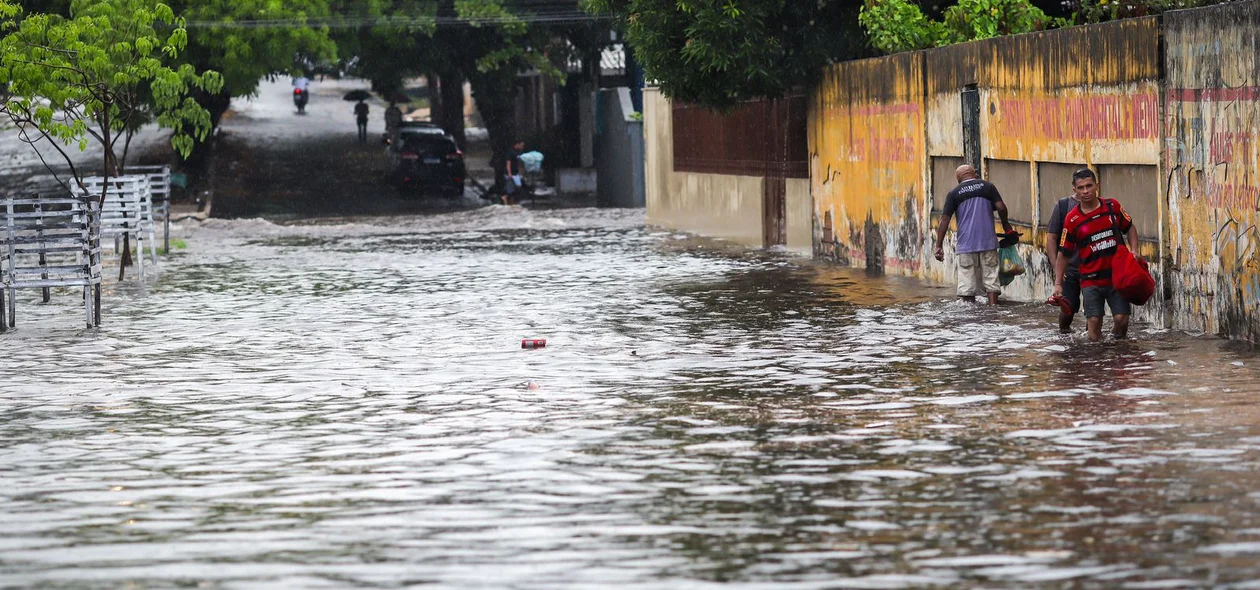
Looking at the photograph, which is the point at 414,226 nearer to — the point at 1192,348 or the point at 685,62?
the point at 685,62

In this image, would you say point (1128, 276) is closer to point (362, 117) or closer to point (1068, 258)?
point (1068, 258)

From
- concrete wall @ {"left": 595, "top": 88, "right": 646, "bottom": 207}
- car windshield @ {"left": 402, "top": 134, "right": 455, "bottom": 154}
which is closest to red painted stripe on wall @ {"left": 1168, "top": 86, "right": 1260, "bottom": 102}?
concrete wall @ {"left": 595, "top": 88, "right": 646, "bottom": 207}

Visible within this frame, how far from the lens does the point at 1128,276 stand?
14422 mm

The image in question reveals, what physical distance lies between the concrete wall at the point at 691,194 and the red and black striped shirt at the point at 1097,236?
53.2 feet

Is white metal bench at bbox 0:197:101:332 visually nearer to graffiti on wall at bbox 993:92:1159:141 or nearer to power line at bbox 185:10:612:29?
graffiti on wall at bbox 993:92:1159:141

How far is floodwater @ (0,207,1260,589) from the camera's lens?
7246 mm

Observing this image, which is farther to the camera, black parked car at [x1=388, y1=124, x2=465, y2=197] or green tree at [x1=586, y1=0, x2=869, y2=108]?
black parked car at [x1=388, y1=124, x2=465, y2=197]

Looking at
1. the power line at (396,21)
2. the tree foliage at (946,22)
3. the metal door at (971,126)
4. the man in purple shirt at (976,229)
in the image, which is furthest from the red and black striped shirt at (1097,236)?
the power line at (396,21)

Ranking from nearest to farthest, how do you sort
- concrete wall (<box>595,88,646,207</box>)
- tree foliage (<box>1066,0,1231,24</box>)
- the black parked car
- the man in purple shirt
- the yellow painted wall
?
the man in purple shirt
tree foliage (<box>1066,0,1231,24</box>)
the yellow painted wall
concrete wall (<box>595,88,646,207</box>)
the black parked car

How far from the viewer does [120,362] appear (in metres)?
15.1

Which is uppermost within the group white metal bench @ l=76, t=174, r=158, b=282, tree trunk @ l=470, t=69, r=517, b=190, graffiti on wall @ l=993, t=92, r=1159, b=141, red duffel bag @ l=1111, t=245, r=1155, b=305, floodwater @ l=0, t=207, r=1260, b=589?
tree trunk @ l=470, t=69, r=517, b=190

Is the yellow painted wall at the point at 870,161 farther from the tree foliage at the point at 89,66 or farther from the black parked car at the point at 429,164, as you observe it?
the black parked car at the point at 429,164

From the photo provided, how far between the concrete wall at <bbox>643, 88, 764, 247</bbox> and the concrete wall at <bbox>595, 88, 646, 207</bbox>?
4.28 m

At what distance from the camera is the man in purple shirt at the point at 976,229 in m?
18.5
